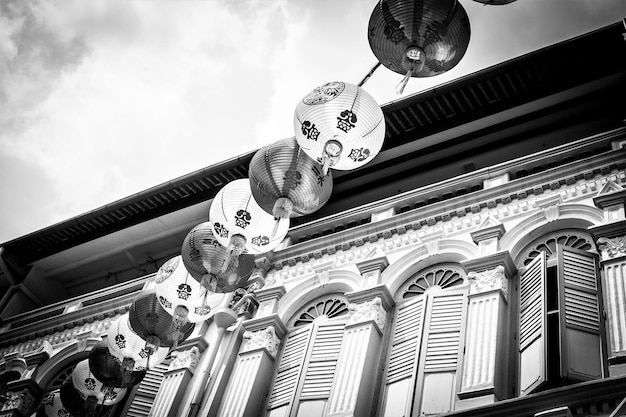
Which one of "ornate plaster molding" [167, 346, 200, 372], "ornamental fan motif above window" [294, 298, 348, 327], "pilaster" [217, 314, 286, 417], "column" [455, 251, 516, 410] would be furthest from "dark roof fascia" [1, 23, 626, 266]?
"ornate plaster molding" [167, 346, 200, 372]

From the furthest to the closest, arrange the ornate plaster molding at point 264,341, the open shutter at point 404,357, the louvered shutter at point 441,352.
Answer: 1. the ornate plaster molding at point 264,341
2. the open shutter at point 404,357
3. the louvered shutter at point 441,352

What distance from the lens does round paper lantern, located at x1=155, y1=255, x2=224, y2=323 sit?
9.06 meters

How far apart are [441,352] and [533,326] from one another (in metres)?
1.03

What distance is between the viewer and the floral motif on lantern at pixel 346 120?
7.84 meters

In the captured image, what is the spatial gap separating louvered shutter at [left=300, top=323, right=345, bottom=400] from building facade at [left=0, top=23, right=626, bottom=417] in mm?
22

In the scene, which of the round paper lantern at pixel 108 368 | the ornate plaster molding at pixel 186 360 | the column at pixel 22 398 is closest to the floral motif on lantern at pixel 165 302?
the round paper lantern at pixel 108 368

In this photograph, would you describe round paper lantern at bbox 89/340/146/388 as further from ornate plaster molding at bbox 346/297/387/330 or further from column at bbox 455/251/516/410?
column at bbox 455/251/516/410

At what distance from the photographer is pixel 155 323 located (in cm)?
910

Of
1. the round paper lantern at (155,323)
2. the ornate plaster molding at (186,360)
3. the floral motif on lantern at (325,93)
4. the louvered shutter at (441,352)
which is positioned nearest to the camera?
the floral motif on lantern at (325,93)

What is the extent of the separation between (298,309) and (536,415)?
180 inches

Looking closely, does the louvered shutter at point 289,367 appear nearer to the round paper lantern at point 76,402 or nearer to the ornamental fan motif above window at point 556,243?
the round paper lantern at point 76,402

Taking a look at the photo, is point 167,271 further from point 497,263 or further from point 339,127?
point 497,263

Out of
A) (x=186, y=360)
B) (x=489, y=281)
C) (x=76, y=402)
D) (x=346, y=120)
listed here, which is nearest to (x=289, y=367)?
(x=186, y=360)

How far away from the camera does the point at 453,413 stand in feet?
25.3
